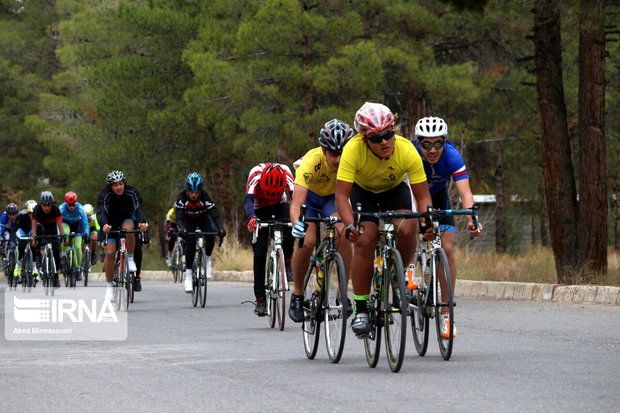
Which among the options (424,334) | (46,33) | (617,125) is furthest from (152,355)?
(46,33)

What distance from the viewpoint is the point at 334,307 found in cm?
1037

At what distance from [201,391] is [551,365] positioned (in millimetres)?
2775

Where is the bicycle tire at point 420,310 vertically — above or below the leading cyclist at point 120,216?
below

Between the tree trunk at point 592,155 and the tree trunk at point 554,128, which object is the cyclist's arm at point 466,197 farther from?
the tree trunk at point 554,128

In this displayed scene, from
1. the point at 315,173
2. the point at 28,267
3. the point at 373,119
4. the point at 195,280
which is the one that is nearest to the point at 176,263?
the point at 28,267

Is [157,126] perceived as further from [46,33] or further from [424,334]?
[424,334]

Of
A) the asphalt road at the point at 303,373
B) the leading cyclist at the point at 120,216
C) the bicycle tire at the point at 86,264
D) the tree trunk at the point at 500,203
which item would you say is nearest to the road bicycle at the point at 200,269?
the leading cyclist at the point at 120,216

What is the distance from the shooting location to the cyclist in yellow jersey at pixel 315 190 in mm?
11719

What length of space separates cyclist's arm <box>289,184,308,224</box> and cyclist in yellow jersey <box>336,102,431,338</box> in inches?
64.1

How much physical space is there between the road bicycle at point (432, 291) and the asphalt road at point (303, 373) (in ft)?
0.60

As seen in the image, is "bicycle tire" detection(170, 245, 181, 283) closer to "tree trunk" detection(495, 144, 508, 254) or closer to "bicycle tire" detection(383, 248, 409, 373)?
"tree trunk" detection(495, 144, 508, 254)

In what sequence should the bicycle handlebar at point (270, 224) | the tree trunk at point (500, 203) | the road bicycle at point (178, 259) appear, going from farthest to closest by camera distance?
the tree trunk at point (500, 203) → the road bicycle at point (178, 259) → the bicycle handlebar at point (270, 224)

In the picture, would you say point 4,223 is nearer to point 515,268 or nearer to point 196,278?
point 196,278

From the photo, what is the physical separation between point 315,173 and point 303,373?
3077mm
